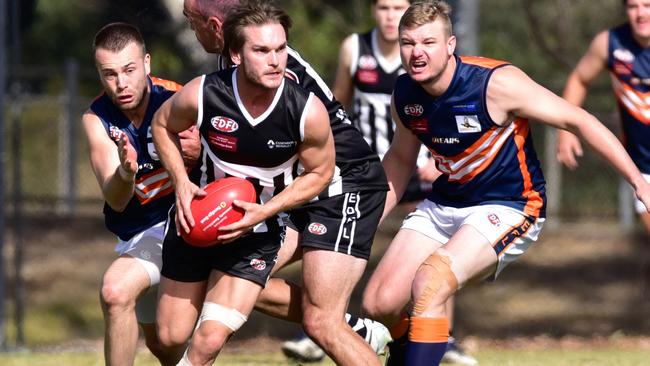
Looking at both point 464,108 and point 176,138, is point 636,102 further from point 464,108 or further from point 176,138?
point 176,138

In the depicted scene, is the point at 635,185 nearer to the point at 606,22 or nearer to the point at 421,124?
the point at 421,124

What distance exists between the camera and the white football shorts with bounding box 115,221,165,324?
19.7ft

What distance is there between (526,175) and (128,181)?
6.68ft

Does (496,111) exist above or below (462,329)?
above

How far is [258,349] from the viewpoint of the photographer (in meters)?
11.7

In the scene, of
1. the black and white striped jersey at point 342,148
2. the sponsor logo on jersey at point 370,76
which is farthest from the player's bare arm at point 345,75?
the black and white striped jersey at point 342,148

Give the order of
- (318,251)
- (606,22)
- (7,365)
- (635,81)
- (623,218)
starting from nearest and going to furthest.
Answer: (318,251) < (635,81) < (7,365) < (623,218) < (606,22)

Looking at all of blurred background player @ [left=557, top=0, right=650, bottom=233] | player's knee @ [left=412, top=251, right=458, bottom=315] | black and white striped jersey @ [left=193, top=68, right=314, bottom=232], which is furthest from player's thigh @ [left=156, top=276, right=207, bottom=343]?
blurred background player @ [left=557, top=0, right=650, bottom=233]

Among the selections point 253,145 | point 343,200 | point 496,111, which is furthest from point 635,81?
point 253,145

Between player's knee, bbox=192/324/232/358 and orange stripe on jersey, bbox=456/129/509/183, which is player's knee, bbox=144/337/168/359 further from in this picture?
orange stripe on jersey, bbox=456/129/509/183

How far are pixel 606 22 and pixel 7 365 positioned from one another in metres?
10.7

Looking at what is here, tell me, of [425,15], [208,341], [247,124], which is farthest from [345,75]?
[208,341]

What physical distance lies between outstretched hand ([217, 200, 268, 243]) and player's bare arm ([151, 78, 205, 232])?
0.54 feet

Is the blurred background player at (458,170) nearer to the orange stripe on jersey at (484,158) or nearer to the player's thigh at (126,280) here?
the orange stripe on jersey at (484,158)
